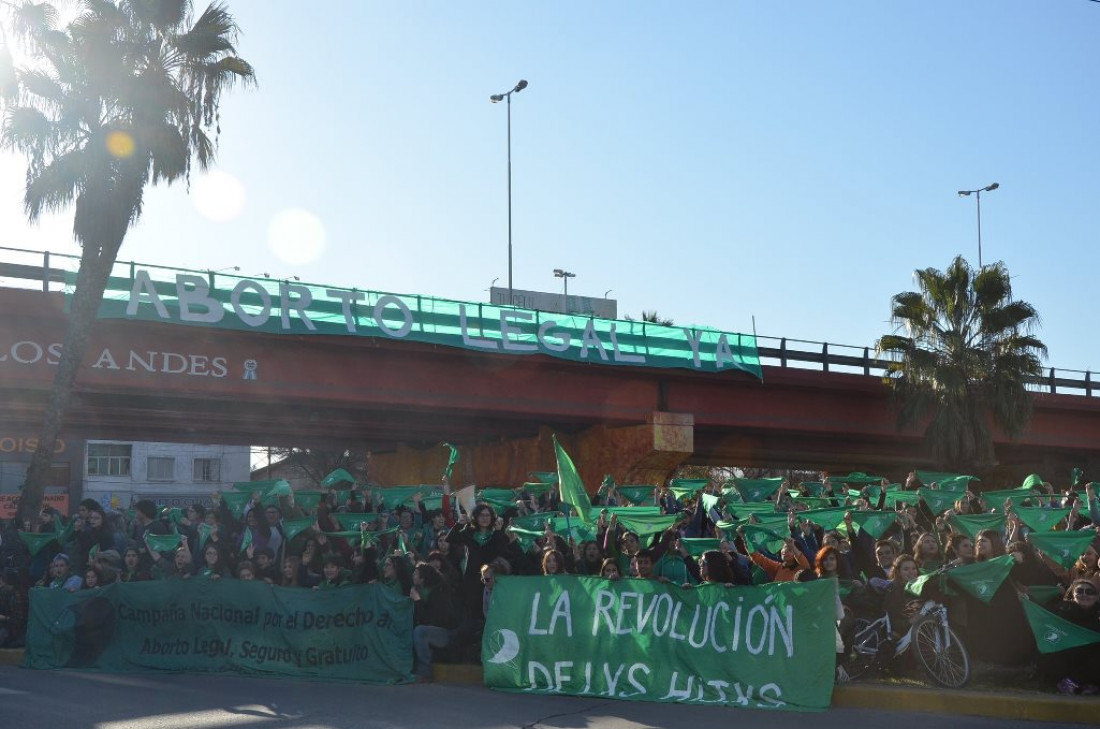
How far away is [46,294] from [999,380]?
25.7m

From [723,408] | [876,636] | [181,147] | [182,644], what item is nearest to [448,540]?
[182,644]

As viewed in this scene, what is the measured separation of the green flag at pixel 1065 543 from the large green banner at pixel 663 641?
3.83 meters

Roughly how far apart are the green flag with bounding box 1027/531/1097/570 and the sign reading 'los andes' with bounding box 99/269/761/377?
18.6 meters

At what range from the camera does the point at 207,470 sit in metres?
75.4

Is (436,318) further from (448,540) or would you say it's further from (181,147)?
(448,540)

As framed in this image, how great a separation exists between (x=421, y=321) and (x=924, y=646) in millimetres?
20770

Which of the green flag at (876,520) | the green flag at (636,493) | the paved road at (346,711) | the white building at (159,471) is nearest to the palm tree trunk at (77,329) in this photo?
the green flag at (636,493)

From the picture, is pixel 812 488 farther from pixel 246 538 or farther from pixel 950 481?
pixel 246 538

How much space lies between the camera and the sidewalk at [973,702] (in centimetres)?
1005

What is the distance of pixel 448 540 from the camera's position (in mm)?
13938

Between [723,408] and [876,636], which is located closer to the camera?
[876,636]

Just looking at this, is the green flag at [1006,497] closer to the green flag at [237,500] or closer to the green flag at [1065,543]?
the green flag at [1065,543]

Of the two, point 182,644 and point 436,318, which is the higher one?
point 436,318

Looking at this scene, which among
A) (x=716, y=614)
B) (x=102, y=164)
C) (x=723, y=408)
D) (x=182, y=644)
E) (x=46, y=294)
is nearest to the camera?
(x=716, y=614)
